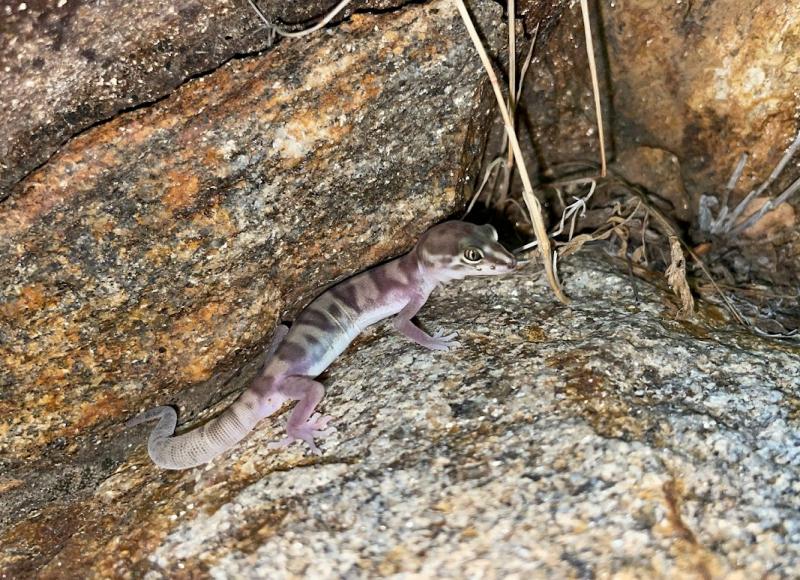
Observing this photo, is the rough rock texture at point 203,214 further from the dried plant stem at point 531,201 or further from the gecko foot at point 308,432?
the gecko foot at point 308,432

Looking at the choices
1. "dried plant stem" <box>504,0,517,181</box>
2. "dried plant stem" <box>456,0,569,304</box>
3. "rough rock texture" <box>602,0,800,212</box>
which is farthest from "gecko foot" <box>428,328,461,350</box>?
"rough rock texture" <box>602,0,800,212</box>

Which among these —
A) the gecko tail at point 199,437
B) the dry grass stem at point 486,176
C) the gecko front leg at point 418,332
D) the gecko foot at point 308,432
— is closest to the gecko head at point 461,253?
the gecko front leg at point 418,332

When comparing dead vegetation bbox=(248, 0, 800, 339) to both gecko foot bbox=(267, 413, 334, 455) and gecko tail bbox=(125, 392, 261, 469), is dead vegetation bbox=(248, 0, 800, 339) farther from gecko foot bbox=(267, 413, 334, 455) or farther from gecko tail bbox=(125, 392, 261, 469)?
gecko tail bbox=(125, 392, 261, 469)

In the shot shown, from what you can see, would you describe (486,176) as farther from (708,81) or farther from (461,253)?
(708,81)

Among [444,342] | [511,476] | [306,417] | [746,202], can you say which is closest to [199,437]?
[306,417]

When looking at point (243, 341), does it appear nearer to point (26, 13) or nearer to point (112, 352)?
point (112, 352)

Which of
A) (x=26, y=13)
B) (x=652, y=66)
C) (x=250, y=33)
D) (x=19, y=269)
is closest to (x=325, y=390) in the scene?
(x=19, y=269)
